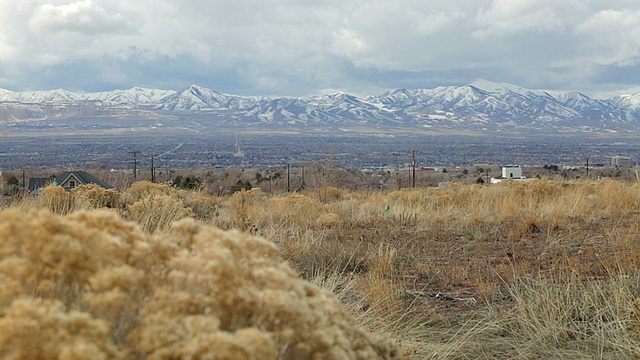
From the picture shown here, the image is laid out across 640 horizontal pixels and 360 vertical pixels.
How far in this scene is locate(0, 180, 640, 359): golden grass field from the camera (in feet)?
6.38

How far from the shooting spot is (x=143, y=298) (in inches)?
86.3

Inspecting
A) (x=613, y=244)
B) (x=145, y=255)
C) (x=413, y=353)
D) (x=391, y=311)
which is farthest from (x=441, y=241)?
(x=145, y=255)

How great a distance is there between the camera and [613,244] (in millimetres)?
8484

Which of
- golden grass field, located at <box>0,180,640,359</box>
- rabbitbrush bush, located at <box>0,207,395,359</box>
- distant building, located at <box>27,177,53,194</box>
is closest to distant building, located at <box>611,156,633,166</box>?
distant building, located at <box>27,177,53,194</box>

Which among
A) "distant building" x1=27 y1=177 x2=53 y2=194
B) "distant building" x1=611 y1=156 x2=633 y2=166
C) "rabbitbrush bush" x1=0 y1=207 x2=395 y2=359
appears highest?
"rabbitbrush bush" x1=0 y1=207 x2=395 y2=359

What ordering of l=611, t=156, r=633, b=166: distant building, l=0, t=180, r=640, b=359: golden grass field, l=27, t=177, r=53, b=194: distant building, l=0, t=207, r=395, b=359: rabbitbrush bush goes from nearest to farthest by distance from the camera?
l=0, t=207, r=395, b=359: rabbitbrush bush < l=0, t=180, r=640, b=359: golden grass field < l=27, t=177, r=53, b=194: distant building < l=611, t=156, r=633, b=166: distant building

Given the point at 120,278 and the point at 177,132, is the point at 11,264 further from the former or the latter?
the point at 177,132

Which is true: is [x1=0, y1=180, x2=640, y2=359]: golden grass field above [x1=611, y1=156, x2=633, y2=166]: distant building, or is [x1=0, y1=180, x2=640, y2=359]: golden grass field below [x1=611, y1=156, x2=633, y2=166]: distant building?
above

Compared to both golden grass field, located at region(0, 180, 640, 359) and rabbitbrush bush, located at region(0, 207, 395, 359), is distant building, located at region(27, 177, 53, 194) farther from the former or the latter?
rabbitbrush bush, located at region(0, 207, 395, 359)

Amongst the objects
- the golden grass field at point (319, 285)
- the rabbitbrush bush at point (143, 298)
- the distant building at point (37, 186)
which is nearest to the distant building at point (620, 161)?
the distant building at point (37, 186)

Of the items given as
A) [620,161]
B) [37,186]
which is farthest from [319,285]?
[620,161]

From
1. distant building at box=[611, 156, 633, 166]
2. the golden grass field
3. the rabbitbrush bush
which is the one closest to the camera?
the rabbitbrush bush

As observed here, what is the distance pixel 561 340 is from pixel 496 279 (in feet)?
7.11

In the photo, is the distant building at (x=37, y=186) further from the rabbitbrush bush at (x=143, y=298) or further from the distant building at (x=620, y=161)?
the distant building at (x=620, y=161)
